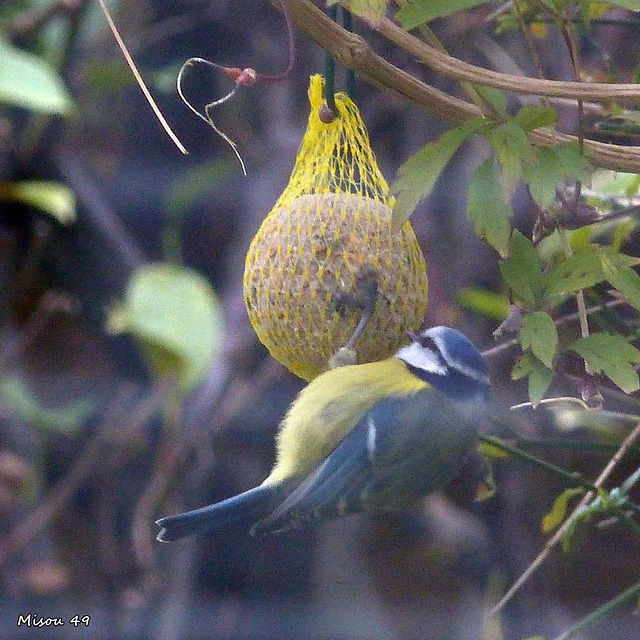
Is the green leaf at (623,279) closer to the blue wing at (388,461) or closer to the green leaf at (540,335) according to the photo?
the green leaf at (540,335)

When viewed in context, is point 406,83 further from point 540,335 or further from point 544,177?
point 540,335

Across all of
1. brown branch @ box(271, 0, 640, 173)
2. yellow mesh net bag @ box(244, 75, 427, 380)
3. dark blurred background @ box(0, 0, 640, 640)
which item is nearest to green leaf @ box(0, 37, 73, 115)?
dark blurred background @ box(0, 0, 640, 640)

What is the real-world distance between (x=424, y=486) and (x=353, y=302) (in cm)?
26

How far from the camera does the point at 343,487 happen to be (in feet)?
3.63

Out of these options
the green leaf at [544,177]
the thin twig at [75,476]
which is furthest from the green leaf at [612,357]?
the thin twig at [75,476]

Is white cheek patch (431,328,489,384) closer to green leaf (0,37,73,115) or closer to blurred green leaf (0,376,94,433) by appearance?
green leaf (0,37,73,115)

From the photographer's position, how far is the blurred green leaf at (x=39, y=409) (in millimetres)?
2389

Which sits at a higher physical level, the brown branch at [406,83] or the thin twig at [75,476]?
the brown branch at [406,83]

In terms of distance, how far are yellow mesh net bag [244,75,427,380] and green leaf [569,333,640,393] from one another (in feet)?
0.89

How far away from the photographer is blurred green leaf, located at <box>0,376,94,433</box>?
7.84 feet

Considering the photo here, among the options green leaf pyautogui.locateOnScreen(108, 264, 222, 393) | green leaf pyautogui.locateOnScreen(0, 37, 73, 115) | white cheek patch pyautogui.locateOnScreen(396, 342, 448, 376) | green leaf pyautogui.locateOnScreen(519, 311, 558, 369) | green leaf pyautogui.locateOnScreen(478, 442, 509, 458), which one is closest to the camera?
green leaf pyautogui.locateOnScreen(519, 311, 558, 369)

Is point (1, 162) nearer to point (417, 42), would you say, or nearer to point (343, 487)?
point (343, 487)

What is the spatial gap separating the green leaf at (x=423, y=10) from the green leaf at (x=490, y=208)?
0.14m

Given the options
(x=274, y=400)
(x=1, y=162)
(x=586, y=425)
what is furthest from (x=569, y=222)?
(x=1, y=162)
